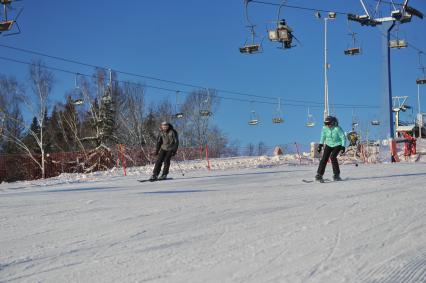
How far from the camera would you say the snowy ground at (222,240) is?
3.98 m

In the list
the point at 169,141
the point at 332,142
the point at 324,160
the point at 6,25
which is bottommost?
the point at 324,160

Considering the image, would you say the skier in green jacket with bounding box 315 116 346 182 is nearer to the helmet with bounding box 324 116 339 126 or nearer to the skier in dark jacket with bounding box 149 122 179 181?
the helmet with bounding box 324 116 339 126

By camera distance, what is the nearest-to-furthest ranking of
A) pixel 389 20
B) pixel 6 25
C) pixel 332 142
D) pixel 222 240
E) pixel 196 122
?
1. pixel 222 240
2. pixel 332 142
3. pixel 6 25
4. pixel 389 20
5. pixel 196 122

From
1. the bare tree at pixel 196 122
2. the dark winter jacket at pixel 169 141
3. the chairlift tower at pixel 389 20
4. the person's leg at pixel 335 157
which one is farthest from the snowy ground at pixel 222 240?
the bare tree at pixel 196 122

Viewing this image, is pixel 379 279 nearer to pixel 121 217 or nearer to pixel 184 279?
pixel 184 279

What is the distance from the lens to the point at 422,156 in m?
30.7

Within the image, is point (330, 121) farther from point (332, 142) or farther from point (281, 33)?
point (281, 33)

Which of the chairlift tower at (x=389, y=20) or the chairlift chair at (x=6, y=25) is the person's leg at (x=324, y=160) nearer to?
the chairlift chair at (x=6, y=25)

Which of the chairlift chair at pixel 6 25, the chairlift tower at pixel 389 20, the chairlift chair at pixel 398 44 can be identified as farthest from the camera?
the chairlift chair at pixel 398 44

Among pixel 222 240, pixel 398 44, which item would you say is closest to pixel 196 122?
pixel 398 44

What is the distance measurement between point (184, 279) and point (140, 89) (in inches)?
2372

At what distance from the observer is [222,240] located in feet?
16.8

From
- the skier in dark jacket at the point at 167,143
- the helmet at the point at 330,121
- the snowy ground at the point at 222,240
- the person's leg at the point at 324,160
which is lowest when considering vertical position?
the snowy ground at the point at 222,240

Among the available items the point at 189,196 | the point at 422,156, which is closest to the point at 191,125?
the point at 422,156
